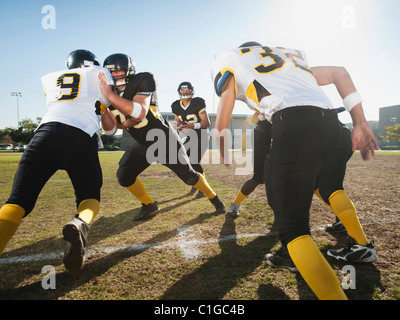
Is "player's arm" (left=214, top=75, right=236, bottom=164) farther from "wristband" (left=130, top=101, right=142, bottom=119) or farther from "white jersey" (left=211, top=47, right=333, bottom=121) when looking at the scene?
"wristband" (left=130, top=101, right=142, bottom=119)

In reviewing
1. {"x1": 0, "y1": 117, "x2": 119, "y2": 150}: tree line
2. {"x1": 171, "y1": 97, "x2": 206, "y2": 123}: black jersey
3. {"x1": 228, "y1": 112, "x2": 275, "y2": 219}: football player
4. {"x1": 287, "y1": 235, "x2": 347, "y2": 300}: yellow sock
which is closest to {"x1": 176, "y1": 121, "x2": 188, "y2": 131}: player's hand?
{"x1": 171, "y1": 97, "x2": 206, "y2": 123}: black jersey

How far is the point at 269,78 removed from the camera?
1.66 meters

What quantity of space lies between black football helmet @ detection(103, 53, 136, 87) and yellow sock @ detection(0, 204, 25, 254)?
185 cm

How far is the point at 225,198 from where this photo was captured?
4613mm

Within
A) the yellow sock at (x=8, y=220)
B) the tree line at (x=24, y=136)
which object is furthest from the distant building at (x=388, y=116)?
the yellow sock at (x=8, y=220)

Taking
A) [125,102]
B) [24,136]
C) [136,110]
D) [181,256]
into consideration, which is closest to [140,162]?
[136,110]

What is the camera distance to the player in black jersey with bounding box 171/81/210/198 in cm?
522

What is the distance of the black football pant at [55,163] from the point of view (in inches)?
72.4

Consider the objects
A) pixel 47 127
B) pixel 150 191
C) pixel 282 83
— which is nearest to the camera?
pixel 282 83

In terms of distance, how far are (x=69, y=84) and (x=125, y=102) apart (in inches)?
20.6

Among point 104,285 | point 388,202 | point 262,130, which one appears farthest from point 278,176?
point 388,202

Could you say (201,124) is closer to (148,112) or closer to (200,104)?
(200,104)

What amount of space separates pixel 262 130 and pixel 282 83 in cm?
169

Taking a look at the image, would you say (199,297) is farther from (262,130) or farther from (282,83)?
(262,130)
